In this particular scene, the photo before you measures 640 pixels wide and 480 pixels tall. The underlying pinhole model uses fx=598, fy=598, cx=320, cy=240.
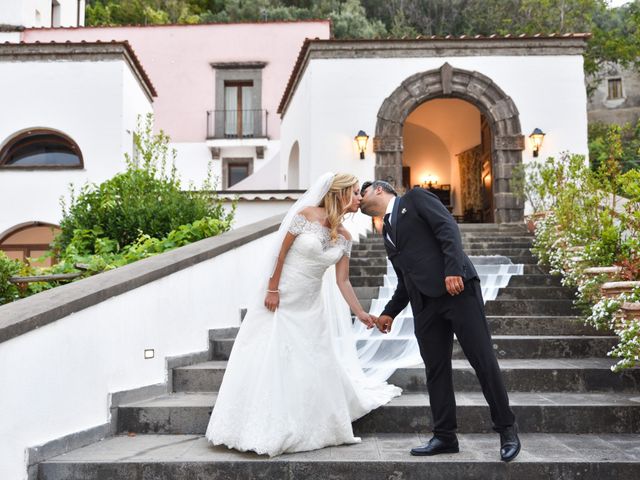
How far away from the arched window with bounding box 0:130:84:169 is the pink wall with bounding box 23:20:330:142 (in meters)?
7.29

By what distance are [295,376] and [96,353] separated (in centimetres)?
132

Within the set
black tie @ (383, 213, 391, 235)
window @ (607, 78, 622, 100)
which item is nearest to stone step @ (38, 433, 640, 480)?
black tie @ (383, 213, 391, 235)

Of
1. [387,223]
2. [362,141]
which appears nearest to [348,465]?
[387,223]

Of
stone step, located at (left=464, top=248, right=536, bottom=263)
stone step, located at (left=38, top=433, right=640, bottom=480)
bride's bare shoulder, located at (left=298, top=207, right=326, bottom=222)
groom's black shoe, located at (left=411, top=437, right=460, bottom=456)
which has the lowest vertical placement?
stone step, located at (left=38, top=433, right=640, bottom=480)

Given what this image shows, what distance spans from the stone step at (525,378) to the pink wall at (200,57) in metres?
16.7

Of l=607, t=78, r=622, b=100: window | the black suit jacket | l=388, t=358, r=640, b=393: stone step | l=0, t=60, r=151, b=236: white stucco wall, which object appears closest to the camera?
the black suit jacket

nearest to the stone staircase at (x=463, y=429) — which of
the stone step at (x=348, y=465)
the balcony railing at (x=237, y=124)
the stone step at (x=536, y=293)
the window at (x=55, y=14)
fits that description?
the stone step at (x=348, y=465)

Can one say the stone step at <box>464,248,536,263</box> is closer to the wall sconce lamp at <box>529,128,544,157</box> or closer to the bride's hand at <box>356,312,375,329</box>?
the wall sconce lamp at <box>529,128,544,157</box>

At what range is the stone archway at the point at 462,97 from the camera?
12.4 meters

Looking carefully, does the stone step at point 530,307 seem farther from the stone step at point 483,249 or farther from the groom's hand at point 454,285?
the groom's hand at point 454,285

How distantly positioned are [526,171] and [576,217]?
16.4 ft

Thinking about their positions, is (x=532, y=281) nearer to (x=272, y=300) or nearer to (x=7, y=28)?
(x=272, y=300)

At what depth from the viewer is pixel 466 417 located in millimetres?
4055

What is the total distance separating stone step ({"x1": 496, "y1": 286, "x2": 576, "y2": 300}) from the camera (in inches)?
257
